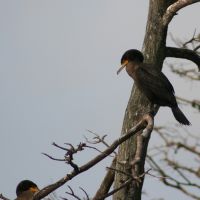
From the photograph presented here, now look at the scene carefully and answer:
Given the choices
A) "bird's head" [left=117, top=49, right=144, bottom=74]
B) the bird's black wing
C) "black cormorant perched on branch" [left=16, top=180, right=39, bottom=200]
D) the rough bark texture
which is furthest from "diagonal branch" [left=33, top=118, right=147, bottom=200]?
"black cormorant perched on branch" [left=16, top=180, right=39, bottom=200]

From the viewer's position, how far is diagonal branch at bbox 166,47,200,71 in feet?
31.4

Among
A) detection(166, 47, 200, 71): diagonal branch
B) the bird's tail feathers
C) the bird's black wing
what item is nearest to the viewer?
detection(166, 47, 200, 71): diagonal branch

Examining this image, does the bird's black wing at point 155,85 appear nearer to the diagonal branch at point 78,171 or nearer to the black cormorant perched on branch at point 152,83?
the black cormorant perched on branch at point 152,83

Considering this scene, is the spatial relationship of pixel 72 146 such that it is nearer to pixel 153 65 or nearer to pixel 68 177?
pixel 68 177

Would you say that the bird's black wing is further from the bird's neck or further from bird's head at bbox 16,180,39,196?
bird's head at bbox 16,180,39,196

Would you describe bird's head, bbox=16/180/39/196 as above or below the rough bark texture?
below

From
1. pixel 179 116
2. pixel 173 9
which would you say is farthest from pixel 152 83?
pixel 173 9

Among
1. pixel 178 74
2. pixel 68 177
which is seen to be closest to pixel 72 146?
pixel 68 177

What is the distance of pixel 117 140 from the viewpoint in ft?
24.5

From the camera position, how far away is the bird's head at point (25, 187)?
1061 centimetres

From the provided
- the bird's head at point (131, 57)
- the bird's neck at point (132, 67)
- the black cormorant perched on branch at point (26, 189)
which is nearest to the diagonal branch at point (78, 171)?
the bird's head at point (131, 57)

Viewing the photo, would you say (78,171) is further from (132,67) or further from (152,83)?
(132,67)

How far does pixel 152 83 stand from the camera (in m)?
10.1

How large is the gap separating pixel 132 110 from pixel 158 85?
4.14 feet
